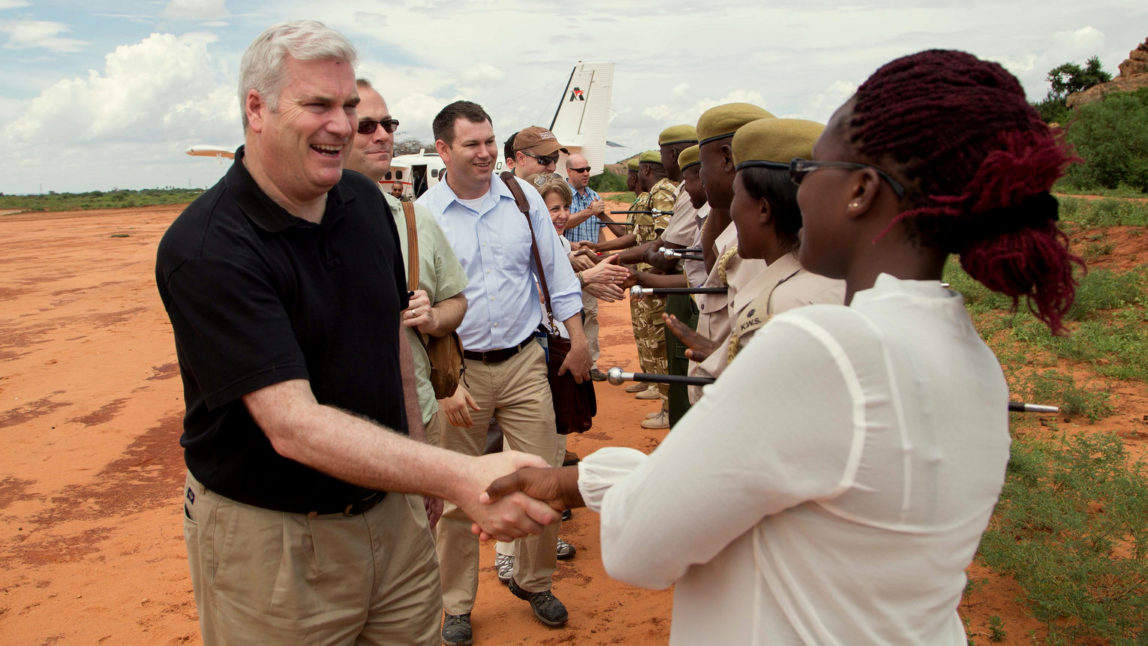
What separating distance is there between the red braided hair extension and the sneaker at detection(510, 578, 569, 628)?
355 cm

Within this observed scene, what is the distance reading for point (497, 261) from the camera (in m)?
4.38

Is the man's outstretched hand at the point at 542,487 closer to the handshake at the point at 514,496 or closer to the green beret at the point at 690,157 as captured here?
the handshake at the point at 514,496

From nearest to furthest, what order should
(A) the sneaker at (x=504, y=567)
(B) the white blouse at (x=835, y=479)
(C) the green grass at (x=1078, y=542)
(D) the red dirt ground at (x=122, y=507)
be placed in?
(B) the white blouse at (x=835, y=479), (C) the green grass at (x=1078, y=542), (D) the red dirt ground at (x=122, y=507), (A) the sneaker at (x=504, y=567)

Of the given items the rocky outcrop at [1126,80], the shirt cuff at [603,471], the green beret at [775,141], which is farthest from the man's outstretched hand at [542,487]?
the rocky outcrop at [1126,80]

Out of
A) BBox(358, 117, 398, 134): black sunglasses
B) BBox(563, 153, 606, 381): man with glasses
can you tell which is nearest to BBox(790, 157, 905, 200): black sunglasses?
BBox(358, 117, 398, 134): black sunglasses

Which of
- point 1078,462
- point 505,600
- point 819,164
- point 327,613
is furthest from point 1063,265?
point 1078,462

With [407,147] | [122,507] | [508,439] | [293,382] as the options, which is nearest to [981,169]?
[293,382]

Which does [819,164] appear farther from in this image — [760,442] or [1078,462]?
[1078,462]

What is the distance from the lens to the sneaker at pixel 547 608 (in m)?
4.37

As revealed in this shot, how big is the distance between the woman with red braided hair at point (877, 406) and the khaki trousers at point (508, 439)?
116 inches

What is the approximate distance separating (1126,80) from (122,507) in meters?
43.6

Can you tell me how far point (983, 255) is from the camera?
4.09 feet

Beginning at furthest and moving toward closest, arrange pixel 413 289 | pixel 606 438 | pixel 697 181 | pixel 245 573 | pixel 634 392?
pixel 634 392 < pixel 606 438 < pixel 697 181 < pixel 413 289 < pixel 245 573

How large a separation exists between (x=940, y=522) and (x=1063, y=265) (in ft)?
1.41
